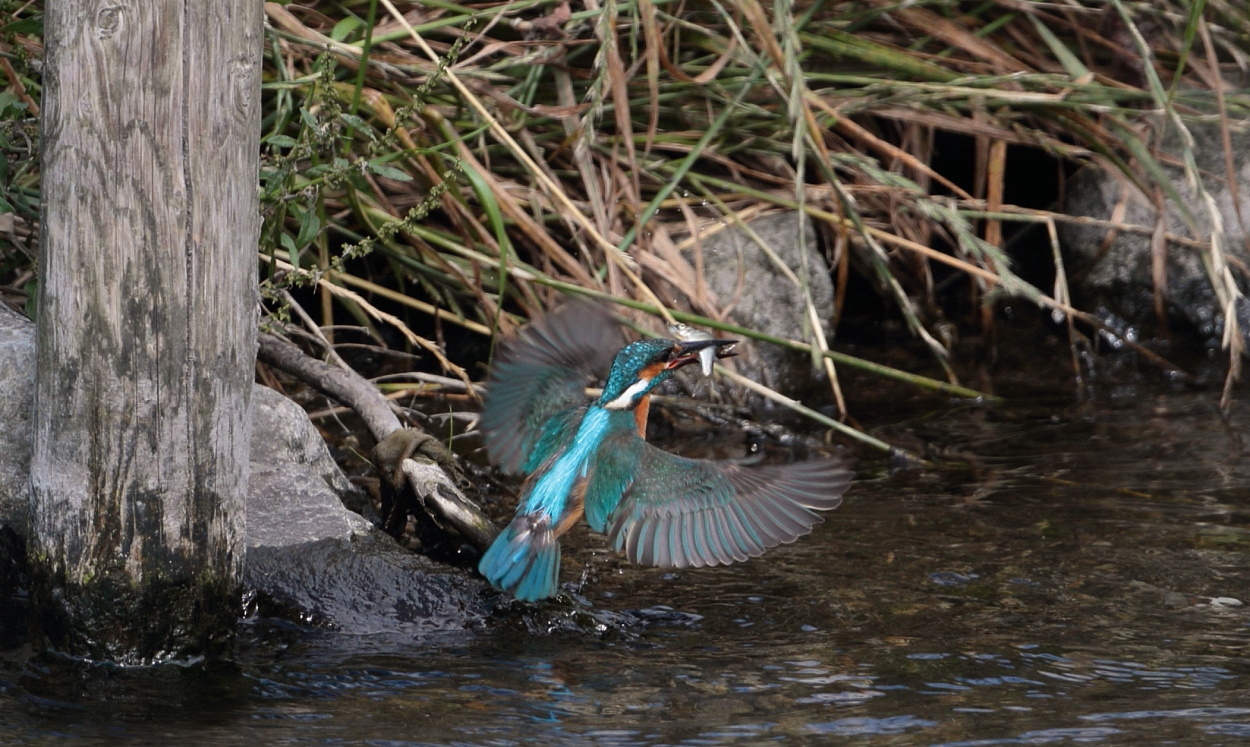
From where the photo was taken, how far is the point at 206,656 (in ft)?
9.14

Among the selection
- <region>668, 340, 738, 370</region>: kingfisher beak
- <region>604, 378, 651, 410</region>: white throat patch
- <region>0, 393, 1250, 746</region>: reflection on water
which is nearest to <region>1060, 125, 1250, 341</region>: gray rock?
<region>0, 393, 1250, 746</region>: reflection on water

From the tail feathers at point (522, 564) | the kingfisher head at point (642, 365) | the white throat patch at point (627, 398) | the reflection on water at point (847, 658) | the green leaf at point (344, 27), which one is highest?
the green leaf at point (344, 27)

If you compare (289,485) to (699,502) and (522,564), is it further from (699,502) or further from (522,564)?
(699,502)

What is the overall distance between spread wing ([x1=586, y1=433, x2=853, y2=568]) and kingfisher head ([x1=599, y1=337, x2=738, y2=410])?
0.42 ft

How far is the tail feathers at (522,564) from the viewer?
9.97 feet

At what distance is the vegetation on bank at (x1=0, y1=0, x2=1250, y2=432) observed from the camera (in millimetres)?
4203

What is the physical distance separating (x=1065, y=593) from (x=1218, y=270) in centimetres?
166

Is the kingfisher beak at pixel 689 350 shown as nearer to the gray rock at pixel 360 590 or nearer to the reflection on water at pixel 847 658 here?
the reflection on water at pixel 847 658

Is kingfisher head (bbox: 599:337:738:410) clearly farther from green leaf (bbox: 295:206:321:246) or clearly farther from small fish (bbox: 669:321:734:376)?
green leaf (bbox: 295:206:321:246)

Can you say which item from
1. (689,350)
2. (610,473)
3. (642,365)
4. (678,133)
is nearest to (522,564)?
(610,473)

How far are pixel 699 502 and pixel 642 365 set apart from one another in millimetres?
404

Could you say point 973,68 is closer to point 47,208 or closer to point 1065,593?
point 1065,593

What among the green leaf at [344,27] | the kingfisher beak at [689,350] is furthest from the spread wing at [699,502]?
the green leaf at [344,27]

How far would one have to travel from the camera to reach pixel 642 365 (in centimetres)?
341
